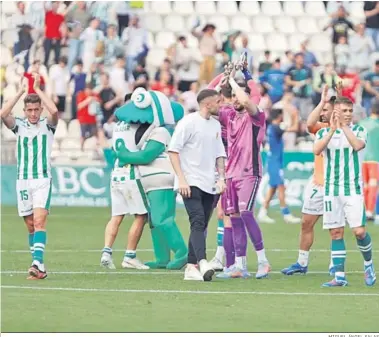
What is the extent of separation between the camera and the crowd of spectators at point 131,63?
31.0 metres

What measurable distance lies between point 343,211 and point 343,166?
0.49 meters

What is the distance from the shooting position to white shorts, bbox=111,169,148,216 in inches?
662

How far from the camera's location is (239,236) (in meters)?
15.4

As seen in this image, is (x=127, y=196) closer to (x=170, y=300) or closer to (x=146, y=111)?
(x=146, y=111)

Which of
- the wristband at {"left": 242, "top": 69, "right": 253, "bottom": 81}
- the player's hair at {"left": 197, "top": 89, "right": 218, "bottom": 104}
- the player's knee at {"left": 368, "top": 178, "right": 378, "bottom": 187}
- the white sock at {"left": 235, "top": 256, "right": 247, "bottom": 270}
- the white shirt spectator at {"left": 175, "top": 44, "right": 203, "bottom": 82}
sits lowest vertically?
the white sock at {"left": 235, "top": 256, "right": 247, "bottom": 270}

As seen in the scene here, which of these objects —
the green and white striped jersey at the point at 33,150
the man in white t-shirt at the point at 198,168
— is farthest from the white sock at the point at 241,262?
the green and white striped jersey at the point at 33,150

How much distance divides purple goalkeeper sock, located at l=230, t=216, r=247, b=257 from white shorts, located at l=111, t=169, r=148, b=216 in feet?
5.60

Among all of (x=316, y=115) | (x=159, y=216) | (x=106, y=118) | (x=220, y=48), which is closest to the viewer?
(x=316, y=115)

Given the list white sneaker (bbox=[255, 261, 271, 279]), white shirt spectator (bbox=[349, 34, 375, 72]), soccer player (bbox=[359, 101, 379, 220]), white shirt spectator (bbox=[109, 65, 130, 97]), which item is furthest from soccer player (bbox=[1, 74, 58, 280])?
white shirt spectator (bbox=[349, 34, 375, 72])

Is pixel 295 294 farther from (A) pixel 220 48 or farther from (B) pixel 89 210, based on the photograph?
(A) pixel 220 48

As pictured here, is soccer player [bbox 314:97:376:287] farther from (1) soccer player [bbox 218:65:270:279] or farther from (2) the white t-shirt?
(2) the white t-shirt

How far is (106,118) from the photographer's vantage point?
3095cm

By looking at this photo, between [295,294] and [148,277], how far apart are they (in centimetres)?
234

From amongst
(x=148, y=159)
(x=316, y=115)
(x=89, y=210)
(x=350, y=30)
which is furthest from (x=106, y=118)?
(x=316, y=115)
